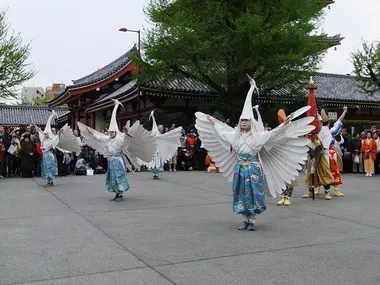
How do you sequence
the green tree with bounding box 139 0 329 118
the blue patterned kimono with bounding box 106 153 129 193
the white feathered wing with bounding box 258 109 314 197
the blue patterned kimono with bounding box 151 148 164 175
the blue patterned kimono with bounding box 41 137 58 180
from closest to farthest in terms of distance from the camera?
the white feathered wing with bounding box 258 109 314 197 < the blue patterned kimono with bounding box 106 153 129 193 < the blue patterned kimono with bounding box 41 137 58 180 < the blue patterned kimono with bounding box 151 148 164 175 < the green tree with bounding box 139 0 329 118

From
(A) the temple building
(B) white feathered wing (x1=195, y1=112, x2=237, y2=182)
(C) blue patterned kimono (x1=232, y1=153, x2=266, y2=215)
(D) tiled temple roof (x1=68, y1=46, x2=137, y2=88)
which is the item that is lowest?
(C) blue patterned kimono (x1=232, y1=153, x2=266, y2=215)

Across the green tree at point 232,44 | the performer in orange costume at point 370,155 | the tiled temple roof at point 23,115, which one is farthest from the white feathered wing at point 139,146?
the tiled temple roof at point 23,115

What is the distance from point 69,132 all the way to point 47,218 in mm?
5906

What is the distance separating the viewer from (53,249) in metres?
5.35

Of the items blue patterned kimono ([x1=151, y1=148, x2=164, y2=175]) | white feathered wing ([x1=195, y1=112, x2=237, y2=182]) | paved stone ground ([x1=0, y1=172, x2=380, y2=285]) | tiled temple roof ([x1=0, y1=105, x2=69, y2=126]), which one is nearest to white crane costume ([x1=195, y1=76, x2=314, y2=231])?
white feathered wing ([x1=195, y1=112, x2=237, y2=182])

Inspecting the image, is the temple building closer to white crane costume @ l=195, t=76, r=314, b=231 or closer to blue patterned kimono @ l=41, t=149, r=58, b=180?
blue patterned kimono @ l=41, t=149, r=58, b=180

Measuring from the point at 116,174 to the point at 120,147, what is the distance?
22.7 inches

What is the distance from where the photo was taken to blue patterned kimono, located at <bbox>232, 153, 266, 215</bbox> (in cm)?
632

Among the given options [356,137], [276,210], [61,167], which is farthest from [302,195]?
[61,167]

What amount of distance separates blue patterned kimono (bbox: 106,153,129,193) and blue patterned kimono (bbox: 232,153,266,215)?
142 inches

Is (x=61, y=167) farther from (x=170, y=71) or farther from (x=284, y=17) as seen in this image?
(x=284, y=17)

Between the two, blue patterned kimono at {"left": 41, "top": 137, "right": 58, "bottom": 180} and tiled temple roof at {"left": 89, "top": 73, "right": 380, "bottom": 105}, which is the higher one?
tiled temple roof at {"left": 89, "top": 73, "right": 380, "bottom": 105}

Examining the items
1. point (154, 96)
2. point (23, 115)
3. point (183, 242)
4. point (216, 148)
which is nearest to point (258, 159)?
point (216, 148)

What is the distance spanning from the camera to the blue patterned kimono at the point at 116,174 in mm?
9329
